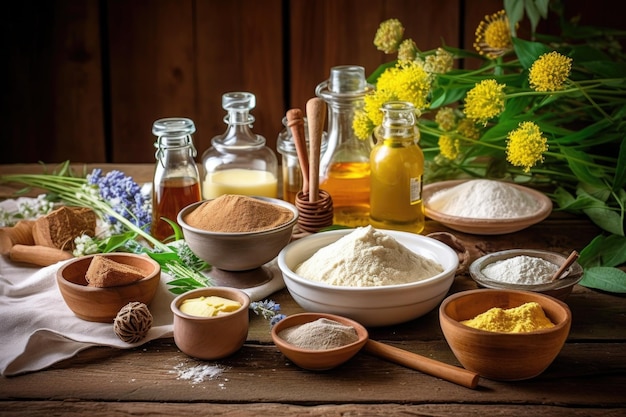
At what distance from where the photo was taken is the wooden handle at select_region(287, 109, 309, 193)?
157 cm

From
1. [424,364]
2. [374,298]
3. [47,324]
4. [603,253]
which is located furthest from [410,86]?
[47,324]

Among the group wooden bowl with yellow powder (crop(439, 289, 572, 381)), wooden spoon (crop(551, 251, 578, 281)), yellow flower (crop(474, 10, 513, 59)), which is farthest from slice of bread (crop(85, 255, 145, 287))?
yellow flower (crop(474, 10, 513, 59))

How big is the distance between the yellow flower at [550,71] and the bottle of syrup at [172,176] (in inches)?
25.7

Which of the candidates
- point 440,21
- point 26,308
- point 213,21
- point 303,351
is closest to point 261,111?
point 213,21

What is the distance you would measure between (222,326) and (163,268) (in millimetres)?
303

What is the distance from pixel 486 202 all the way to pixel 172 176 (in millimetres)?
620

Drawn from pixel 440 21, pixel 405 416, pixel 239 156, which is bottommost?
pixel 405 416

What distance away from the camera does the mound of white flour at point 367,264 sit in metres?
1.23

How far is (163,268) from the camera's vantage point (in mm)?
1403

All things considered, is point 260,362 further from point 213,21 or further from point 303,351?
point 213,21

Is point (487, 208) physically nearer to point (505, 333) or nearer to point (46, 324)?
point (505, 333)

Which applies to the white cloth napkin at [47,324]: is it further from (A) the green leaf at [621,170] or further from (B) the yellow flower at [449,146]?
(A) the green leaf at [621,170]

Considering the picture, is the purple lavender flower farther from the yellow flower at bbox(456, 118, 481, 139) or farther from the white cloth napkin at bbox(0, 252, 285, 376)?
the yellow flower at bbox(456, 118, 481, 139)

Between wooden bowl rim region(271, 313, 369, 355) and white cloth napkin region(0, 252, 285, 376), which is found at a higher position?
wooden bowl rim region(271, 313, 369, 355)
